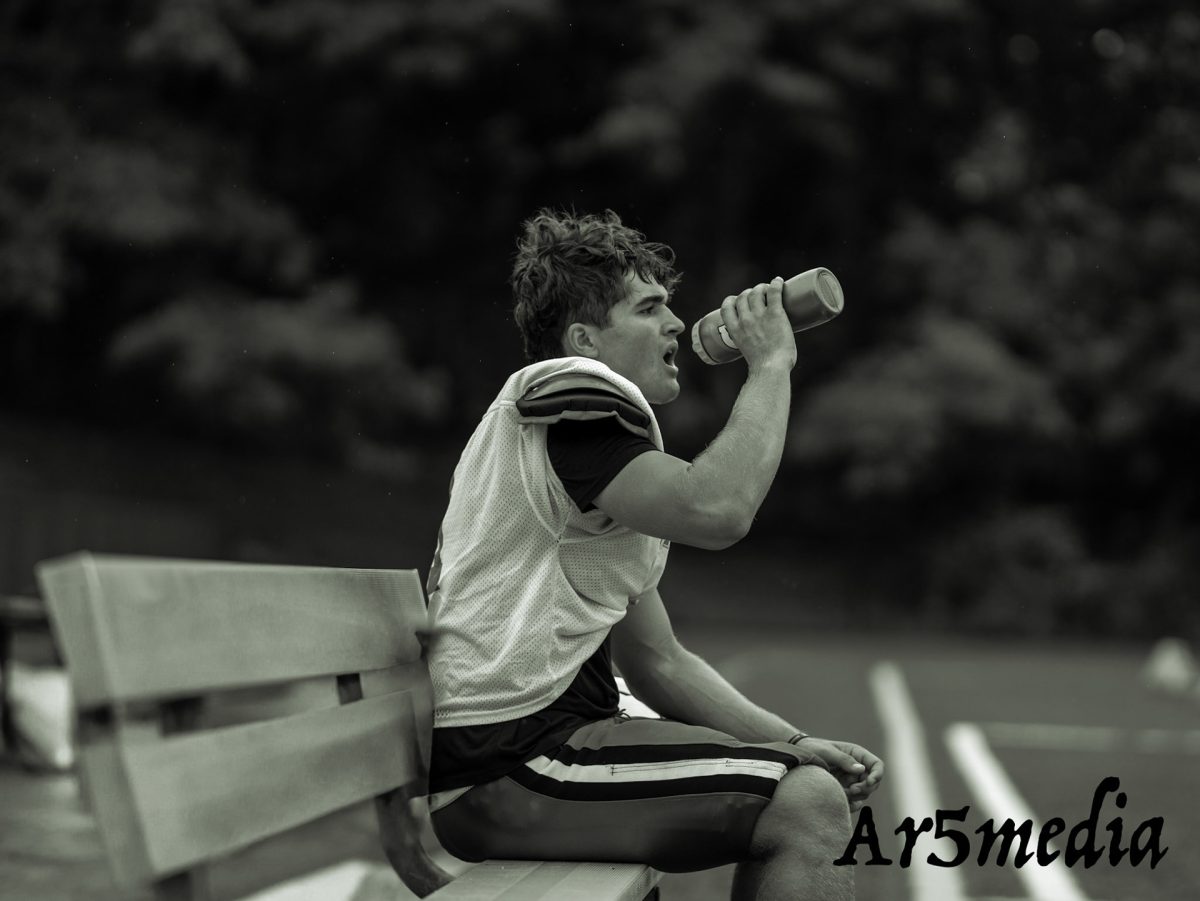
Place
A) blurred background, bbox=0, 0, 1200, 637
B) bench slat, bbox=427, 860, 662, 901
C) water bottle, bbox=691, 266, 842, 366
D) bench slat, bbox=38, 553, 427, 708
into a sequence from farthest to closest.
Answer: blurred background, bbox=0, 0, 1200, 637, water bottle, bbox=691, 266, 842, 366, bench slat, bbox=427, 860, 662, 901, bench slat, bbox=38, 553, 427, 708

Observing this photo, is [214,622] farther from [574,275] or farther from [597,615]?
[574,275]

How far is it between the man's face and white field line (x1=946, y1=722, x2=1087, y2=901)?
3194 millimetres

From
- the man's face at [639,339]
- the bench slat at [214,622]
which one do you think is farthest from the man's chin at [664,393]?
the bench slat at [214,622]

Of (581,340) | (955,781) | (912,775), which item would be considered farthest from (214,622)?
(912,775)

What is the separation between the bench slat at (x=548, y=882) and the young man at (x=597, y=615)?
3cm

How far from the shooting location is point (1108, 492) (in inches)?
1173

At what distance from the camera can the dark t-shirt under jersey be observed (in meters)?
2.60

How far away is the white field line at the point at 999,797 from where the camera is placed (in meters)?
5.65

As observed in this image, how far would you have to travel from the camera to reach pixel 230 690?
2.34m

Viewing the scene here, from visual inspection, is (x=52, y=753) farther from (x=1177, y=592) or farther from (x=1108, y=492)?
(x=1108, y=492)

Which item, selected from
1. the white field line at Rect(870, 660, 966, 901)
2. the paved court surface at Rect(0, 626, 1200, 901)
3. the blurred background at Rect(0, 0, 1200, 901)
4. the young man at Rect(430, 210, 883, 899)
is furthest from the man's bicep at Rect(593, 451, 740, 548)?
the blurred background at Rect(0, 0, 1200, 901)

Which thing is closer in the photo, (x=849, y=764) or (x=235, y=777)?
(x=235, y=777)

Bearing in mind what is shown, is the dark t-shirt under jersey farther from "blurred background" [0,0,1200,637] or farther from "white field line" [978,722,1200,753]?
"blurred background" [0,0,1200,637]

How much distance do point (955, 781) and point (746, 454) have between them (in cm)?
593
